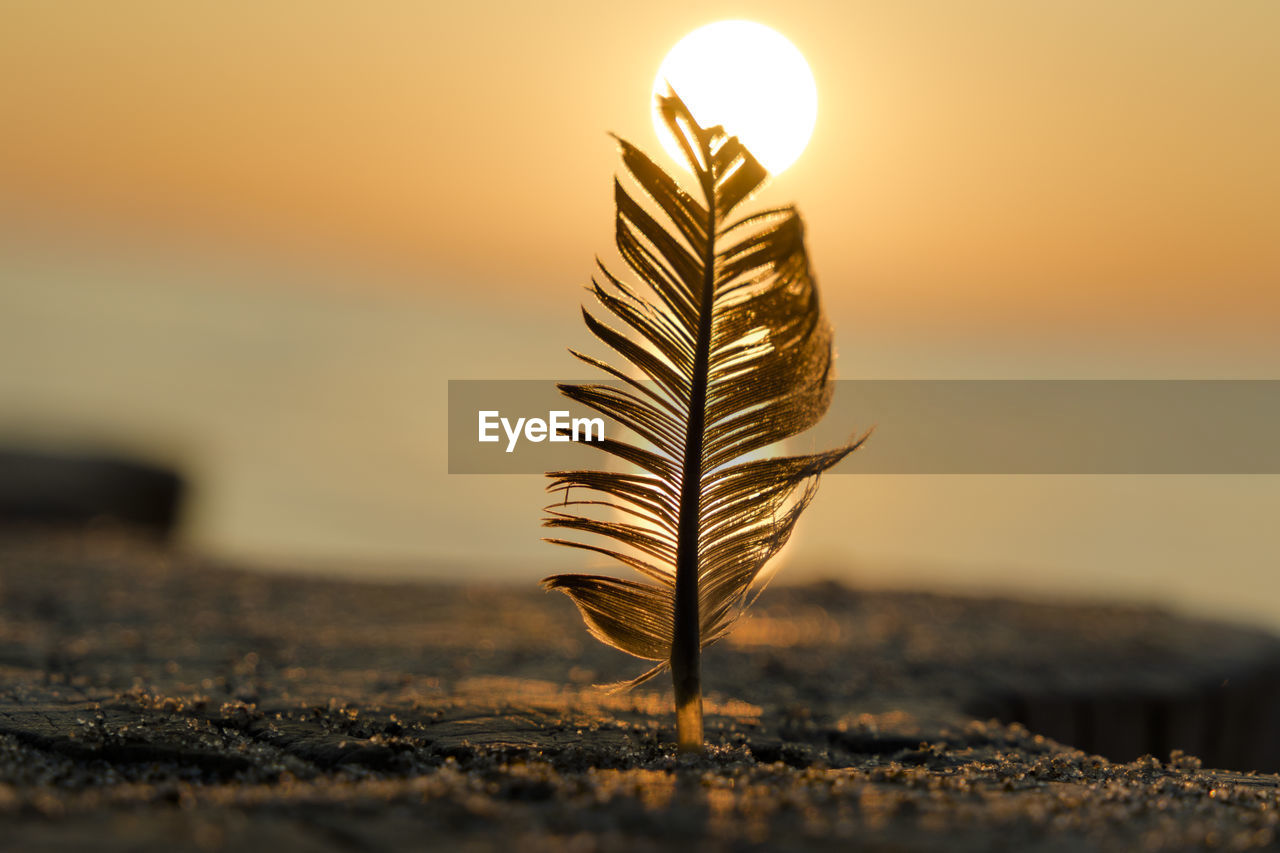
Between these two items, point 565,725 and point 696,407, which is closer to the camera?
point 696,407

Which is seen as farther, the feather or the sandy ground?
the feather

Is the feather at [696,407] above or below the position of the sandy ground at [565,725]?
above

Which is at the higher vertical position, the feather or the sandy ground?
the feather

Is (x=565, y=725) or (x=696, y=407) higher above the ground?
(x=696, y=407)

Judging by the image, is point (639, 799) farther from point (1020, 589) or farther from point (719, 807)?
point (1020, 589)

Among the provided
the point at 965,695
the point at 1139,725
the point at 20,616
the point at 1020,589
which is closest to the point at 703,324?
the point at 965,695
